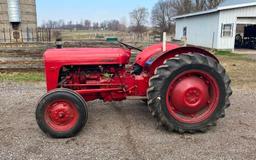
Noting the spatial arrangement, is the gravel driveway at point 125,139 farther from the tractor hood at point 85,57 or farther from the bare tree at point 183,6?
the bare tree at point 183,6

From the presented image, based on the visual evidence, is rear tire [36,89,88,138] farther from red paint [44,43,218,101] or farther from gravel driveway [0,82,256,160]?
red paint [44,43,218,101]

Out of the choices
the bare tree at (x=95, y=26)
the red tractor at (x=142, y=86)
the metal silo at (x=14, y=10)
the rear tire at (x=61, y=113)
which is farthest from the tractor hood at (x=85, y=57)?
the bare tree at (x=95, y=26)

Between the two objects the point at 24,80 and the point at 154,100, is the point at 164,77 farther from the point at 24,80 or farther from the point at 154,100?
the point at 24,80

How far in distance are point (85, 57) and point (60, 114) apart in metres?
0.99

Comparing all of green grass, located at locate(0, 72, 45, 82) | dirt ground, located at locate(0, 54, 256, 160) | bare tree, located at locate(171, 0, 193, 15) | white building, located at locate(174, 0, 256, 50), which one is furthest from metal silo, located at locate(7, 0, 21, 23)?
bare tree, located at locate(171, 0, 193, 15)

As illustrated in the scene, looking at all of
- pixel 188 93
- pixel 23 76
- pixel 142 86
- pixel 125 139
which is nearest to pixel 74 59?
pixel 142 86

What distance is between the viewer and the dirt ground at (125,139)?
3422 mm

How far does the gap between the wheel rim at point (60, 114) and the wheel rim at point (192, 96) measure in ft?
4.71

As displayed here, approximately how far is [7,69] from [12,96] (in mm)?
3137

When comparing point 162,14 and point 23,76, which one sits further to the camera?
point 162,14

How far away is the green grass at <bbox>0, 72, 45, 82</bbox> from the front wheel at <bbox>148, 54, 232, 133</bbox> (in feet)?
16.9

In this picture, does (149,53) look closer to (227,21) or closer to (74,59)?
(74,59)

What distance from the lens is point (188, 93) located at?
159 inches

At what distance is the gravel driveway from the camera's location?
3.42m
